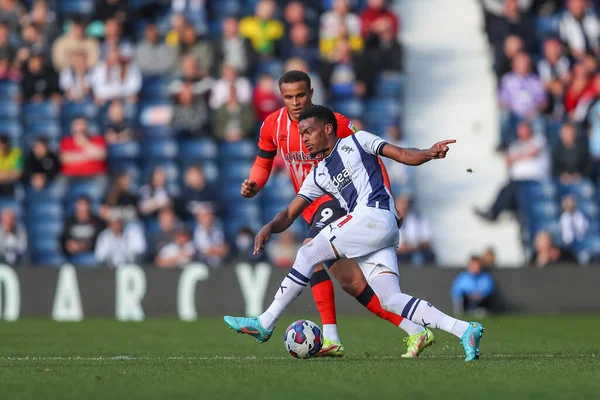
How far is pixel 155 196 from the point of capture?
19.0m

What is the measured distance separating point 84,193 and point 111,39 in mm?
2844

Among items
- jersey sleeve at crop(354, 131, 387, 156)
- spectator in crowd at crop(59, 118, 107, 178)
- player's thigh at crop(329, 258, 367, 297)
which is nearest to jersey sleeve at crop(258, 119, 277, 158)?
player's thigh at crop(329, 258, 367, 297)

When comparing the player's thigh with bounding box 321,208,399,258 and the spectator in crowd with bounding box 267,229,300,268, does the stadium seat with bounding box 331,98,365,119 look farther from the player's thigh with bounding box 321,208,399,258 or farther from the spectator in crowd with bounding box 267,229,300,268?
the player's thigh with bounding box 321,208,399,258

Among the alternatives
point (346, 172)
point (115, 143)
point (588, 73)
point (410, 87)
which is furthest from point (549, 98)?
point (346, 172)

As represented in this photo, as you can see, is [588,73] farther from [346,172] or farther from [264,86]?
[346,172]

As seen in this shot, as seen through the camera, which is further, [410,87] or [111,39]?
[410,87]

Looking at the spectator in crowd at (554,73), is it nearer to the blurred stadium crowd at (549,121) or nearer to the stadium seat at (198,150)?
the blurred stadium crowd at (549,121)

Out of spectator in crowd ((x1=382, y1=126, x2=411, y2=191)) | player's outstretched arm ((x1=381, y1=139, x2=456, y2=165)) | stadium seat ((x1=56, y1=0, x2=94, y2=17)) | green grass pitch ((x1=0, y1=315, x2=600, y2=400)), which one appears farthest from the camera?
stadium seat ((x1=56, y1=0, x2=94, y2=17))

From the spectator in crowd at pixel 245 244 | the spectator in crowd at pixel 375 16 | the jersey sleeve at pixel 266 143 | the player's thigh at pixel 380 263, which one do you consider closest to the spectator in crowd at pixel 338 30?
the spectator in crowd at pixel 375 16

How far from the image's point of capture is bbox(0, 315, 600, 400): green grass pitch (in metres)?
7.12

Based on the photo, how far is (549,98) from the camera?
2147cm

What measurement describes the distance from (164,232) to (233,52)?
3.81 meters

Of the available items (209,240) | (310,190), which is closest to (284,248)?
(209,240)

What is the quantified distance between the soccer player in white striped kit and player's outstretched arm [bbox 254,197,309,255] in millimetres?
35
